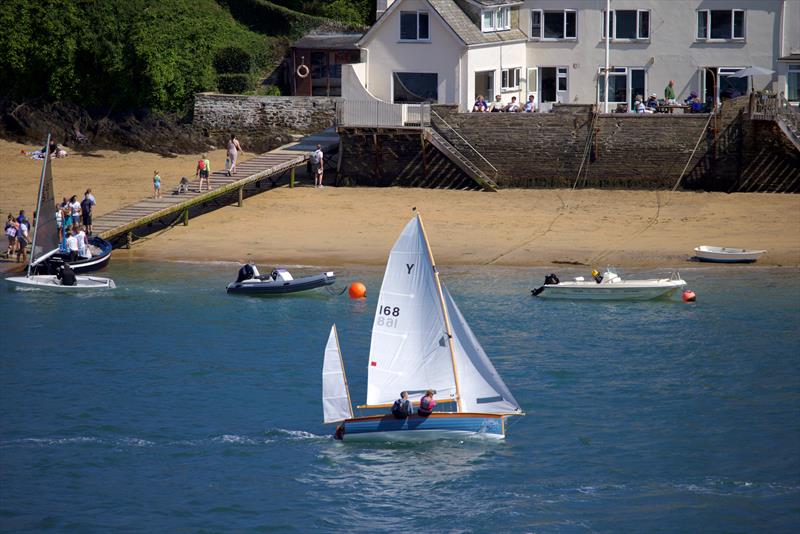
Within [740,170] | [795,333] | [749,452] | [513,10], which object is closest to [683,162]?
[740,170]

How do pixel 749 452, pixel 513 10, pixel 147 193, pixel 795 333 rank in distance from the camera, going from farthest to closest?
pixel 513 10, pixel 147 193, pixel 795 333, pixel 749 452

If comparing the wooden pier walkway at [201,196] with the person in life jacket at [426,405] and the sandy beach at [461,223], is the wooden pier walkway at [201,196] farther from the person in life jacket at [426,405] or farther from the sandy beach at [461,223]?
the person in life jacket at [426,405]

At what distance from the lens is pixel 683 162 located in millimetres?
54750

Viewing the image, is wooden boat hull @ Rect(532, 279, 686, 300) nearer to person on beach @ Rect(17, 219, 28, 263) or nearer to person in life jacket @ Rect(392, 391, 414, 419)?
person in life jacket @ Rect(392, 391, 414, 419)

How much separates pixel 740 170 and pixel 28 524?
1437 inches

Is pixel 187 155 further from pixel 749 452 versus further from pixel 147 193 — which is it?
pixel 749 452

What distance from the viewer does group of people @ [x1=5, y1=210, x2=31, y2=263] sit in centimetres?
4809

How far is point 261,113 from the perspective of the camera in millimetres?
61906

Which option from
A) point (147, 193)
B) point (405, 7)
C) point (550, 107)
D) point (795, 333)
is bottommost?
point (795, 333)

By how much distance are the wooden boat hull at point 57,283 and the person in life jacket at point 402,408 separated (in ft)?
62.3

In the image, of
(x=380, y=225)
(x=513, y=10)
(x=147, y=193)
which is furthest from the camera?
(x=513, y=10)

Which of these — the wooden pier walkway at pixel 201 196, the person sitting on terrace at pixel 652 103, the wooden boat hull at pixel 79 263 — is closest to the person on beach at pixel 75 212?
the wooden pier walkway at pixel 201 196

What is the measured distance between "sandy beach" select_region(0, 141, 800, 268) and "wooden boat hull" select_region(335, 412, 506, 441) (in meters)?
17.2

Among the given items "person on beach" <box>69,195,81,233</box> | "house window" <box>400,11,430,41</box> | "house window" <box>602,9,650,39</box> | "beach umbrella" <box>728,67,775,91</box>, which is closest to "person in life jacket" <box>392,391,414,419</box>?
"person on beach" <box>69,195,81,233</box>
